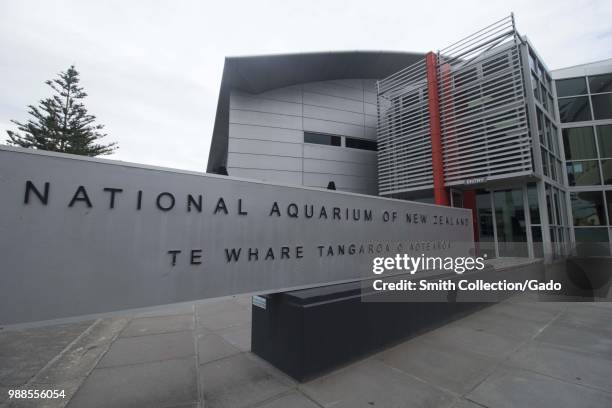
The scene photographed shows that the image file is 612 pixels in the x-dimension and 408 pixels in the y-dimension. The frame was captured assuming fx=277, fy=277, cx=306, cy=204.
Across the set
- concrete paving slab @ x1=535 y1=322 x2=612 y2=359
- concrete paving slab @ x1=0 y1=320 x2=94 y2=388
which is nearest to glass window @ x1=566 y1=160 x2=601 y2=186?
concrete paving slab @ x1=535 y1=322 x2=612 y2=359

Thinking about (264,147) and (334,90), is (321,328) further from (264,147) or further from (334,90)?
(334,90)

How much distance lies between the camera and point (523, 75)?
1114 centimetres

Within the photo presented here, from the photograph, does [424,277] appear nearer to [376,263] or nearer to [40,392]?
[376,263]

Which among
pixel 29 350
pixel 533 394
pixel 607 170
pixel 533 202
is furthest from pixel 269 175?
pixel 607 170

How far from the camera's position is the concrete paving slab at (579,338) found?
458cm

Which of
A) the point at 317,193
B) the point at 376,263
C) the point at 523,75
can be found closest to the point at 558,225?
the point at 523,75

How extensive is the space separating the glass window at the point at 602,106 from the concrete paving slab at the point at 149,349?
22.0m

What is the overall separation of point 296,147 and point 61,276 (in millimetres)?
13039

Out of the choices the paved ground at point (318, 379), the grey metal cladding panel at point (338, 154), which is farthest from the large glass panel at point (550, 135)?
the paved ground at point (318, 379)

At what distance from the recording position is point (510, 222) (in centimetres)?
1206

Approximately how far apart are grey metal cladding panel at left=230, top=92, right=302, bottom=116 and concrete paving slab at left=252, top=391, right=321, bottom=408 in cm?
1337

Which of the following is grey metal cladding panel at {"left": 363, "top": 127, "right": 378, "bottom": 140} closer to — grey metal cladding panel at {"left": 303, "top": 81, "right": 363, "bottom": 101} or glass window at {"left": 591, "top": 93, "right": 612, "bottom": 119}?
grey metal cladding panel at {"left": 303, "top": 81, "right": 363, "bottom": 101}

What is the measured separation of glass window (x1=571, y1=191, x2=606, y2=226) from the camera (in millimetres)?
14203

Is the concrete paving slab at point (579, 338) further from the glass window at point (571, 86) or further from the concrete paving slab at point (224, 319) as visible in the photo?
the glass window at point (571, 86)
